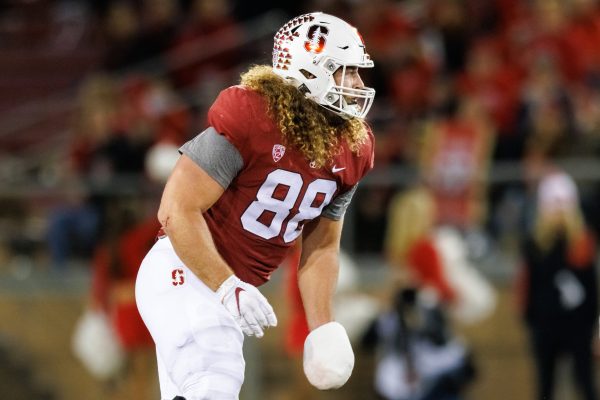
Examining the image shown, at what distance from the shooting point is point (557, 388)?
8328mm

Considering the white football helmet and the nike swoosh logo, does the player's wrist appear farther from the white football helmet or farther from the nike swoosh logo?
the white football helmet

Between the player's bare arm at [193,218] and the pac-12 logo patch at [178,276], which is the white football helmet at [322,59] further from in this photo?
the pac-12 logo patch at [178,276]

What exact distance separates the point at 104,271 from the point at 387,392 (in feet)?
7.08

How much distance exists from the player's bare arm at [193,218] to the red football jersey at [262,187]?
181 millimetres

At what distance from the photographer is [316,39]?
463 cm

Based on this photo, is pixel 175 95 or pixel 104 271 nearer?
pixel 104 271

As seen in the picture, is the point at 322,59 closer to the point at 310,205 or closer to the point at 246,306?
the point at 310,205

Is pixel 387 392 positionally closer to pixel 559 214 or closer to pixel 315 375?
pixel 559 214

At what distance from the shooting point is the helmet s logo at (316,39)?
15.2ft

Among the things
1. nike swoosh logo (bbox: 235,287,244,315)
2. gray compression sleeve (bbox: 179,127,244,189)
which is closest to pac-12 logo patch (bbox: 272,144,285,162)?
gray compression sleeve (bbox: 179,127,244,189)

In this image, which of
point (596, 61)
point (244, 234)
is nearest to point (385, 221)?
point (596, 61)

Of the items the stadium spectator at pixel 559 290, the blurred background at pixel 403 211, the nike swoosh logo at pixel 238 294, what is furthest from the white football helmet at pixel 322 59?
the stadium spectator at pixel 559 290

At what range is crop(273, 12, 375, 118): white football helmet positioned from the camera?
4594 millimetres

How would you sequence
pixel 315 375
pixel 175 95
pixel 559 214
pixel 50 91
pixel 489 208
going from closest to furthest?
pixel 315 375, pixel 559 214, pixel 489 208, pixel 175 95, pixel 50 91
